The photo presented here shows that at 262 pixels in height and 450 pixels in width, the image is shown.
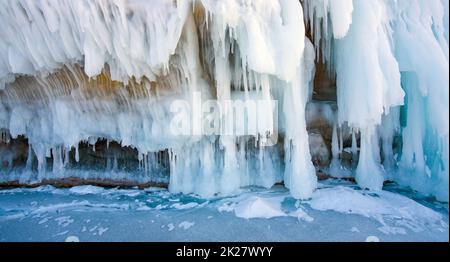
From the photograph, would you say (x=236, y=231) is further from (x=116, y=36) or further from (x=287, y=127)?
(x=116, y=36)

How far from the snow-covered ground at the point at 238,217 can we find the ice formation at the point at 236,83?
402 millimetres

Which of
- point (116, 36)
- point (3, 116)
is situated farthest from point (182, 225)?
point (3, 116)

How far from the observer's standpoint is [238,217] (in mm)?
4031

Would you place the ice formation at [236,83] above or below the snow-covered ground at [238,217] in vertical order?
above

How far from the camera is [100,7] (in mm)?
4047

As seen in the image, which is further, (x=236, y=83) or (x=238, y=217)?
(x=236, y=83)

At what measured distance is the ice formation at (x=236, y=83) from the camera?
412 cm

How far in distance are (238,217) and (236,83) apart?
217 centimetres

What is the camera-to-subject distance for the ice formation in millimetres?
4125

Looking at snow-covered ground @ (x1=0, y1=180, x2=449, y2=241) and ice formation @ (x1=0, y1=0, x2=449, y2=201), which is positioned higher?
ice formation @ (x1=0, y1=0, x2=449, y2=201)

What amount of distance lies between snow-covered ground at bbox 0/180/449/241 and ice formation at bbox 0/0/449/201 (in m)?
0.40

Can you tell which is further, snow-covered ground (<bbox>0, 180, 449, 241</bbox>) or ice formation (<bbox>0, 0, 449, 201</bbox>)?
ice formation (<bbox>0, 0, 449, 201</bbox>)

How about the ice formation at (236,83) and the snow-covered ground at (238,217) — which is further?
the ice formation at (236,83)

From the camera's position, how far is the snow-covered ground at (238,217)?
3545mm
